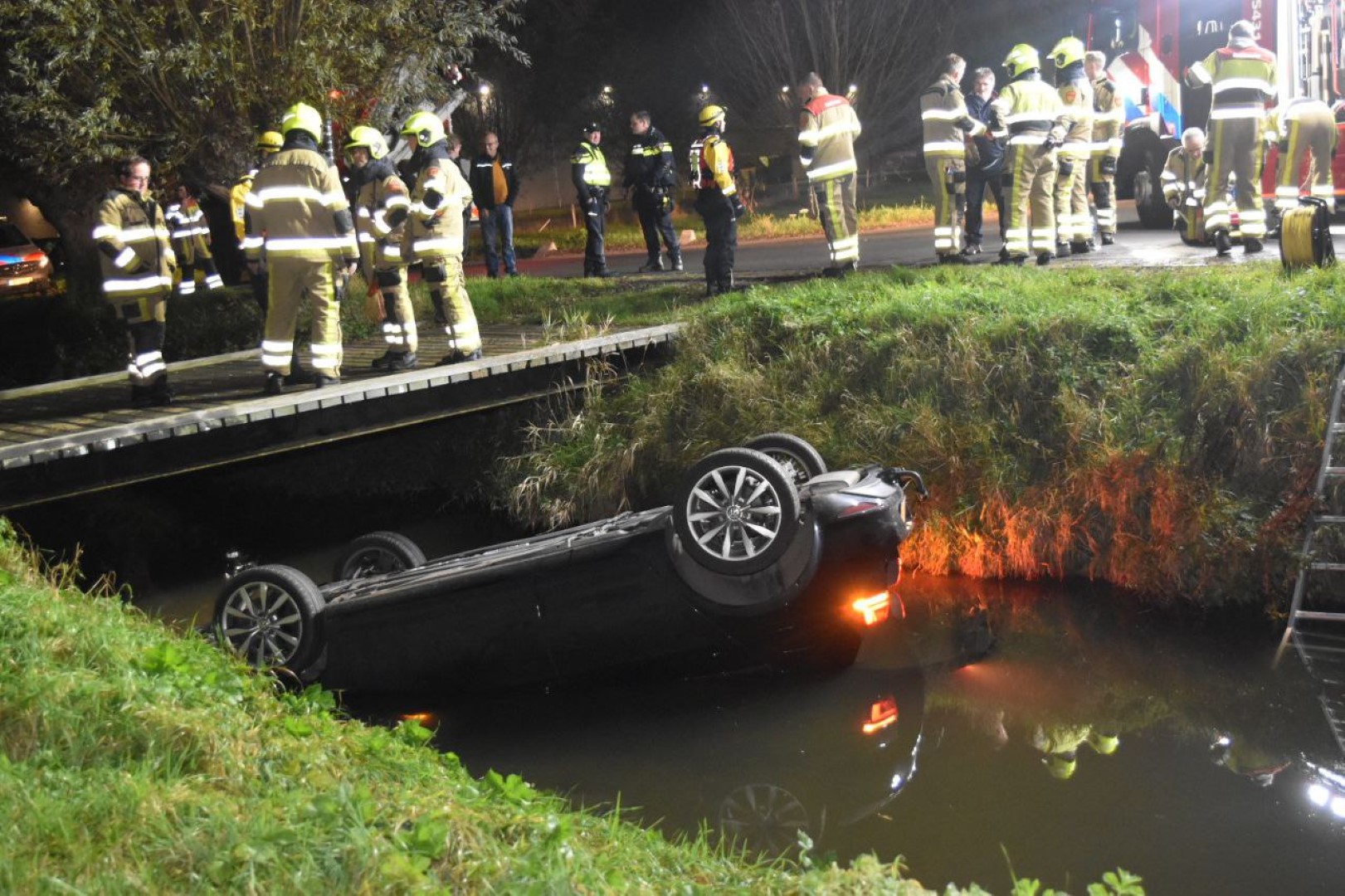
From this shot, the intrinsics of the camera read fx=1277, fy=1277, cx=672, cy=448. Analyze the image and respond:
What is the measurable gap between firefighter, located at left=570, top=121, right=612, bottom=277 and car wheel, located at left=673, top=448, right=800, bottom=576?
9.56 metres

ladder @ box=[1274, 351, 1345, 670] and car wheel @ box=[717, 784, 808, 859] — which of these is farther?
ladder @ box=[1274, 351, 1345, 670]

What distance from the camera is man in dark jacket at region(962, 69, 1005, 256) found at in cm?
1316

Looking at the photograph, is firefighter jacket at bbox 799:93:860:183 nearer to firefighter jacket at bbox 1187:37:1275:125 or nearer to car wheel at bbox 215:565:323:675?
firefighter jacket at bbox 1187:37:1275:125

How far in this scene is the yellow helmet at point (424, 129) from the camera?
952 cm

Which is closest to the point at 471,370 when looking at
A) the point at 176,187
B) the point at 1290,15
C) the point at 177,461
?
the point at 177,461

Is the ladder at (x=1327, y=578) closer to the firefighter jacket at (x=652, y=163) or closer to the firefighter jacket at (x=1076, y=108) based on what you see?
the firefighter jacket at (x=1076, y=108)

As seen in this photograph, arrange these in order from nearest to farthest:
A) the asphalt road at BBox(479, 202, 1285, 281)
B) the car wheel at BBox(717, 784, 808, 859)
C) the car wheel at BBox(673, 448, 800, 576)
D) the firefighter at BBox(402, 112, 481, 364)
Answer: the car wheel at BBox(717, 784, 808, 859), the car wheel at BBox(673, 448, 800, 576), the firefighter at BBox(402, 112, 481, 364), the asphalt road at BBox(479, 202, 1285, 281)

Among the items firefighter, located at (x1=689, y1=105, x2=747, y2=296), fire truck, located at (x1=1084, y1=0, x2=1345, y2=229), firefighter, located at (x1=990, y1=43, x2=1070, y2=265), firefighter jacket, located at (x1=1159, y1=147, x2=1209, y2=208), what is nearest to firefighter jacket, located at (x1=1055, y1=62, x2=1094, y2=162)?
firefighter, located at (x1=990, y1=43, x2=1070, y2=265)

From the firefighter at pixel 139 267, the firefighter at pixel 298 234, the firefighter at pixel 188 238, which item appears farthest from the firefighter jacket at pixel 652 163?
the firefighter at pixel 139 267

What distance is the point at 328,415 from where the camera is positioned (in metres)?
9.57

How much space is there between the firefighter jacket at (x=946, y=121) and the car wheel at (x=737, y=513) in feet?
23.3

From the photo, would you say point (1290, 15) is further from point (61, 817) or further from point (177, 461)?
point (61, 817)

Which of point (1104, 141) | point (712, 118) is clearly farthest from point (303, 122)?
point (1104, 141)

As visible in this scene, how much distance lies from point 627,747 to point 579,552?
1089 millimetres
